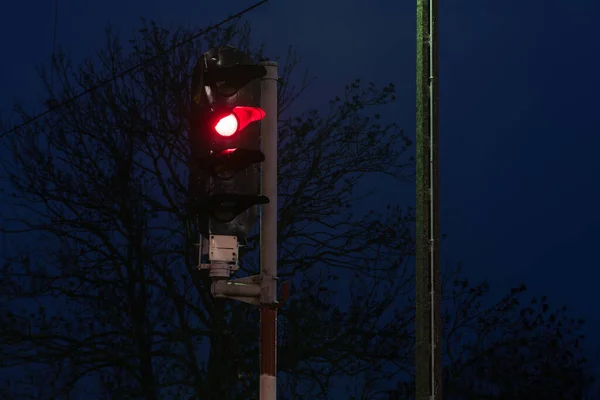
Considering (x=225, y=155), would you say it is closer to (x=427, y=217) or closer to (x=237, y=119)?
(x=237, y=119)

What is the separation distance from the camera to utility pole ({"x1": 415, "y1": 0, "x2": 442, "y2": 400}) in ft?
28.1

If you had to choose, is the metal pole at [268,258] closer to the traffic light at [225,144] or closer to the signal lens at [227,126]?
the traffic light at [225,144]

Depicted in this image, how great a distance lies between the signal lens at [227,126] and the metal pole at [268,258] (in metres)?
0.51

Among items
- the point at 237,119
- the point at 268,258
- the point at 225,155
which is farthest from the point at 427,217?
the point at 225,155

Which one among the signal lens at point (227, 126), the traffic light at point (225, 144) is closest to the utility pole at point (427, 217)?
the traffic light at point (225, 144)

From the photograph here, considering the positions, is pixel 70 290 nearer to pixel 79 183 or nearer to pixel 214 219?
pixel 79 183

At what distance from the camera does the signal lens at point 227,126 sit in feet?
20.8

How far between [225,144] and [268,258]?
88 cm

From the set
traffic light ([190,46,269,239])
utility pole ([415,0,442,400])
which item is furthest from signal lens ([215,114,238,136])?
utility pole ([415,0,442,400])

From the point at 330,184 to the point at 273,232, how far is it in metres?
14.0

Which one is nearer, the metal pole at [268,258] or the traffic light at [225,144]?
the traffic light at [225,144]

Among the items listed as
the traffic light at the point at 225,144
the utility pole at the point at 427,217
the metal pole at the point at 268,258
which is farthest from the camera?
the utility pole at the point at 427,217

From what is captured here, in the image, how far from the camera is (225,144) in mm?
6375

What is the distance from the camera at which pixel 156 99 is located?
20.5 metres
